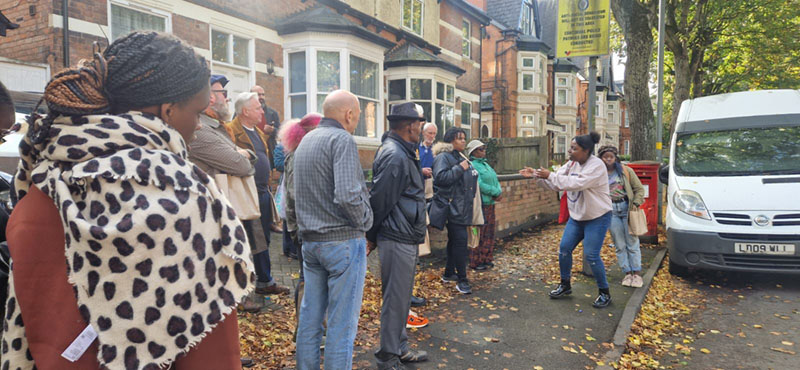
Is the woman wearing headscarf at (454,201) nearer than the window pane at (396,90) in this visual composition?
Yes

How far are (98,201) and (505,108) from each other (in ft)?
90.6

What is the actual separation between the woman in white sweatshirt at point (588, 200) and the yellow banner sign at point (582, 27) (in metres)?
2.53

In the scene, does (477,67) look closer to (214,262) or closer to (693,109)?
(693,109)

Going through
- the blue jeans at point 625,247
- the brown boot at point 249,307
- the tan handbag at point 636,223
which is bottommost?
the brown boot at point 249,307

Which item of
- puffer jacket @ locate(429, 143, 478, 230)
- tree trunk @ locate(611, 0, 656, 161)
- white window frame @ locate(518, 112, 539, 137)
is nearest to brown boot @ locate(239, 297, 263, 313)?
puffer jacket @ locate(429, 143, 478, 230)

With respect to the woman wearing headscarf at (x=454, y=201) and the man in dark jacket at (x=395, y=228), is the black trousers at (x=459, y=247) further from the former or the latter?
the man in dark jacket at (x=395, y=228)

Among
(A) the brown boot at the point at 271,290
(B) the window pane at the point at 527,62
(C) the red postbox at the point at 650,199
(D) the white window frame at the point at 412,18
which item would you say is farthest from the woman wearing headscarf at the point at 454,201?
(B) the window pane at the point at 527,62

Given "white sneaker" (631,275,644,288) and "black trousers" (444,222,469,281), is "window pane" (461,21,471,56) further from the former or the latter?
"black trousers" (444,222,469,281)

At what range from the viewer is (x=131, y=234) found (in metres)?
1.24

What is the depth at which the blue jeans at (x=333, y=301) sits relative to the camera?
3.07m

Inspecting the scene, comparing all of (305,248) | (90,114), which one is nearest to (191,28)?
(305,248)

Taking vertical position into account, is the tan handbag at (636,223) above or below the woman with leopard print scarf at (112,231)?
below

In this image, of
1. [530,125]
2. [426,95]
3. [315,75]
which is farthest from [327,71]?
[530,125]

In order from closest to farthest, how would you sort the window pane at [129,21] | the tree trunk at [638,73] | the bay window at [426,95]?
1. the window pane at [129,21]
2. the tree trunk at [638,73]
3. the bay window at [426,95]
